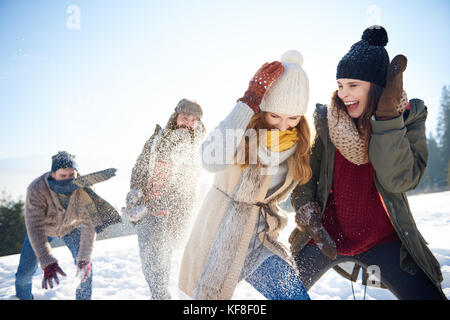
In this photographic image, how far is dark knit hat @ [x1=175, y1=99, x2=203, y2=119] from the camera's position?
2.68 m

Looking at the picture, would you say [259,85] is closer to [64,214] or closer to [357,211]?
[357,211]

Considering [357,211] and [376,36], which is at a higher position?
[376,36]

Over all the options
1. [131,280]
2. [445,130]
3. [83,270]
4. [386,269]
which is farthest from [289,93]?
[445,130]

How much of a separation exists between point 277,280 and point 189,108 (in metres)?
1.83

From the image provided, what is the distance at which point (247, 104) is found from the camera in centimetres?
153

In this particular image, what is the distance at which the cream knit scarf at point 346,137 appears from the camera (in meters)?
1.68

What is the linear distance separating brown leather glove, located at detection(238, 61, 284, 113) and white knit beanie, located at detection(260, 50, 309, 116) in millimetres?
78

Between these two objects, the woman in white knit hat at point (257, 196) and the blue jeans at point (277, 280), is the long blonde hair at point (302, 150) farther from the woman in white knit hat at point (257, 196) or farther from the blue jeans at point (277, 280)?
the blue jeans at point (277, 280)

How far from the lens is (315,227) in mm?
1833

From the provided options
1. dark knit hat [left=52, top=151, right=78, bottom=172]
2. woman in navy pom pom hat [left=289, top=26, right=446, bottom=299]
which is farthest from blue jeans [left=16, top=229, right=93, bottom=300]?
woman in navy pom pom hat [left=289, top=26, right=446, bottom=299]

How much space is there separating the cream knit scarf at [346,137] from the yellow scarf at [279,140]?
0.29m

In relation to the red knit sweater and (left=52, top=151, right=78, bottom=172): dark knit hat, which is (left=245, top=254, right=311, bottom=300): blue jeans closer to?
the red knit sweater

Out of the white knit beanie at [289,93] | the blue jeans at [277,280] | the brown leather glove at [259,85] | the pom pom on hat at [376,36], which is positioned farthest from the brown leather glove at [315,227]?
the pom pom on hat at [376,36]
